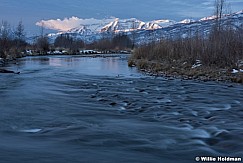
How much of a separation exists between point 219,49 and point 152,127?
15320 millimetres

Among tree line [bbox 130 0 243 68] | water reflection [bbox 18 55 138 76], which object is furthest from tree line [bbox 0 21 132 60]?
tree line [bbox 130 0 243 68]

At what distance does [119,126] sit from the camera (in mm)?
8664

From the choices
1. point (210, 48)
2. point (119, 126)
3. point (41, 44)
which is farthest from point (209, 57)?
point (41, 44)

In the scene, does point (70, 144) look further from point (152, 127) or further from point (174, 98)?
point (174, 98)

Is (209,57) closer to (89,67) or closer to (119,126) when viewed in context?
(89,67)

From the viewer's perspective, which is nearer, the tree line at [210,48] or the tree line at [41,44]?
the tree line at [210,48]

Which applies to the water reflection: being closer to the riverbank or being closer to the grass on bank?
the riverbank

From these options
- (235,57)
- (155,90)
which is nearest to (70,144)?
(155,90)

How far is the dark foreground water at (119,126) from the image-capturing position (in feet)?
21.5

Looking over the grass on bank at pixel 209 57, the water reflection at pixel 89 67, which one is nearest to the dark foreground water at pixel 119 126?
the grass on bank at pixel 209 57

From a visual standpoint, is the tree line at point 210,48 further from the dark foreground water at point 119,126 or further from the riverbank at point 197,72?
the dark foreground water at point 119,126

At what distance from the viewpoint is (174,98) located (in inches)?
525

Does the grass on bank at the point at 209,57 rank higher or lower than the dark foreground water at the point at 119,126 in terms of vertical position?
higher

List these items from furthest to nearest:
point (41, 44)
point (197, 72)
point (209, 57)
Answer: point (41, 44) → point (209, 57) → point (197, 72)
